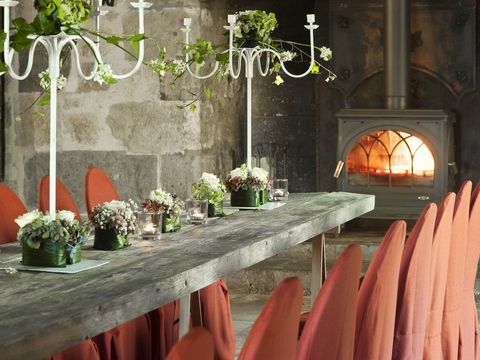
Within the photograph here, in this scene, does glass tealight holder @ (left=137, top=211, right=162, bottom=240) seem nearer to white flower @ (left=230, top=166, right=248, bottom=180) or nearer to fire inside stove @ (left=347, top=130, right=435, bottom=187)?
white flower @ (left=230, top=166, right=248, bottom=180)

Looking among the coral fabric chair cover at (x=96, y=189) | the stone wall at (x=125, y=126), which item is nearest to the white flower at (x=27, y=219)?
the coral fabric chair cover at (x=96, y=189)

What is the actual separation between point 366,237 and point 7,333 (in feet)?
15.3

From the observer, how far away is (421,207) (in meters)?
6.94

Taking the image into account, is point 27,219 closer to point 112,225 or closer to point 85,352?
point 112,225

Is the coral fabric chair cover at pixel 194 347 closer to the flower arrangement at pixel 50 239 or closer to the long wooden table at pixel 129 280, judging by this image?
the long wooden table at pixel 129 280

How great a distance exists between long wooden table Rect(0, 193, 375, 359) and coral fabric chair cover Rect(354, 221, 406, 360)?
478mm

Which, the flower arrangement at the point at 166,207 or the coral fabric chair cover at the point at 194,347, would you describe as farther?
the flower arrangement at the point at 166,207

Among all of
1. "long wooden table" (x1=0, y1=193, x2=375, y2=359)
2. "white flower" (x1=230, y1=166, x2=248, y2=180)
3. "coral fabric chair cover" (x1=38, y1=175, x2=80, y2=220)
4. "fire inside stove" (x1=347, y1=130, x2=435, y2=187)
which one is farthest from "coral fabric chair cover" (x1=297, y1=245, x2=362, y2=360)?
"fire inside stove" (x1=347, y1=130, x2=435, y2=187)

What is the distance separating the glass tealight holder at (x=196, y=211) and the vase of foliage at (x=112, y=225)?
1.89 feet

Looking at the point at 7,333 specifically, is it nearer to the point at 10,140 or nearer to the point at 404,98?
the point at 10,140

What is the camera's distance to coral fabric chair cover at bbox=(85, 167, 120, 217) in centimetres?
510

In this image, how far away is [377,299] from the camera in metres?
3.14

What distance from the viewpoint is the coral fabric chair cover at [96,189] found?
16.7 feet

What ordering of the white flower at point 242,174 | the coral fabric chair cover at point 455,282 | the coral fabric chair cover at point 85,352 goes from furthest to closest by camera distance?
the white flower at point 242,174
the coral fabric chair cover at point 455,282
the coral fabric chair cover at point 85,352
